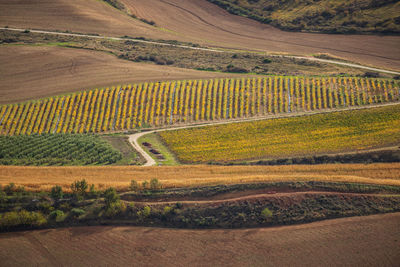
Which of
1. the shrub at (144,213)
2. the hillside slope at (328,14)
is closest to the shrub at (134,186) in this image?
the shrub at (144,213)

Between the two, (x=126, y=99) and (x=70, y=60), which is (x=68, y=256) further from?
(x=70, y=60)

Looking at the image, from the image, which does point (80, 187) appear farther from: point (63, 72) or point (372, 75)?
point (372, 75)

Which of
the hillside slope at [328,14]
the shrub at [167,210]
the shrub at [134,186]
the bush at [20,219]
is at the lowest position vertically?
the bush at [20,219]

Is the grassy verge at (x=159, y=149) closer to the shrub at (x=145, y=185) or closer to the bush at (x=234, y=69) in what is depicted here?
the shrub at (x=145, y=185)

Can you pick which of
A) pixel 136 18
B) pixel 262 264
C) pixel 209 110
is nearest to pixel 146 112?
pixel 209 110

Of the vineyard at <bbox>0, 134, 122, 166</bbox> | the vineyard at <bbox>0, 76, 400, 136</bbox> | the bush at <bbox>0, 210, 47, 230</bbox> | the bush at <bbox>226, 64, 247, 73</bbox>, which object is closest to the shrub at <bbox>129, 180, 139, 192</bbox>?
the vineyard at <bbox>0, 134, 122, 166</bbox>
